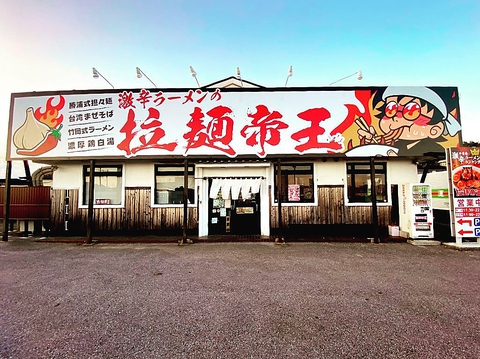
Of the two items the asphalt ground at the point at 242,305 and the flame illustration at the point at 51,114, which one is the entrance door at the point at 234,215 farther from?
the flame illustration at the point at 51,114

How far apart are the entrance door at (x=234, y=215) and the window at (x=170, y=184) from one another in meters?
0.85

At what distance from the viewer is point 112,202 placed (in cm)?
1005

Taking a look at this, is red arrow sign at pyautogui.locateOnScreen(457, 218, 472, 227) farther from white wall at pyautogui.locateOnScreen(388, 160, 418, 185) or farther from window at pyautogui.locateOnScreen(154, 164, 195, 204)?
window at pyautogui.locateOnScreen(154, 164, 195, 204)

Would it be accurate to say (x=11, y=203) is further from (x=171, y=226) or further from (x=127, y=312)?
(x=127, y=312)

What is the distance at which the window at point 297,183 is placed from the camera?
32.0 feet

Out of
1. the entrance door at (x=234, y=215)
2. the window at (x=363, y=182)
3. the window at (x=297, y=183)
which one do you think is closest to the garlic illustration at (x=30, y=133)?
the entrance door at (x=234, y=215)

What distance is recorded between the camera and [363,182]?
32.1 ft

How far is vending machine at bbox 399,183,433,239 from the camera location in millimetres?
8391

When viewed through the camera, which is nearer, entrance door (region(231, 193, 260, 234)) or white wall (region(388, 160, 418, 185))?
white wall (region(388, 160, 418, 185))

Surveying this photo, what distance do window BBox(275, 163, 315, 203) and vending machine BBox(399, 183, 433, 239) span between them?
124 inches

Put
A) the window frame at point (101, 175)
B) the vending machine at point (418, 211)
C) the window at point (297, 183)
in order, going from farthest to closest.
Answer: the window frame at point (101, 175) → the window at point (297, 183) → the vending machine at point (418, 211)

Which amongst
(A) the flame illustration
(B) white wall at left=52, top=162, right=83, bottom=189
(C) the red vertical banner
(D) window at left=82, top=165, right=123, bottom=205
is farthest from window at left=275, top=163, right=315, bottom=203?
(A) the flame illustration

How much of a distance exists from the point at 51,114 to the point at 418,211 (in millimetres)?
13172

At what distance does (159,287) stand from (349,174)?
7.97 meters
